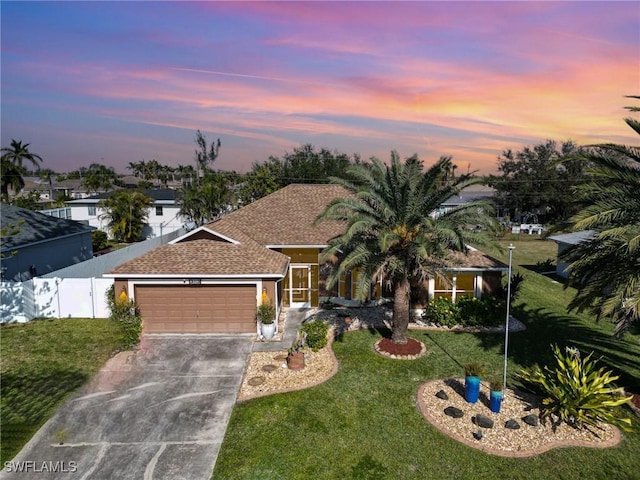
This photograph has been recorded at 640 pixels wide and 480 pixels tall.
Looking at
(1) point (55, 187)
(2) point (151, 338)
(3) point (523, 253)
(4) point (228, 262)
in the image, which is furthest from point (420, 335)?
(1) point (55, 187)

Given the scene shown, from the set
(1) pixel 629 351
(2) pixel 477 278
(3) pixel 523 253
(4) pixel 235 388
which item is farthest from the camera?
(3) pixel 523 253

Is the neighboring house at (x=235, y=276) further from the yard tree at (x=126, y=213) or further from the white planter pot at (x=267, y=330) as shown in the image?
the yard tree at (x=126, y=213)

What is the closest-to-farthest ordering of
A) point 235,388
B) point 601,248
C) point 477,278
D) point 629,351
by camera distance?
1. point 601,248
2. point 235,388
3. point 629,351
4. point 477,278

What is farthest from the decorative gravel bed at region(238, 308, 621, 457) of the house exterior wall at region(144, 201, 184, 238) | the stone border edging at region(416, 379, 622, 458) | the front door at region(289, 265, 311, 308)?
the house exterior wall at region(144, 201, 184, 238)

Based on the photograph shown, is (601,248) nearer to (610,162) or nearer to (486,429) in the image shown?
(610,162)

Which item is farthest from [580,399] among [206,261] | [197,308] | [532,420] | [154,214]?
[154,214]

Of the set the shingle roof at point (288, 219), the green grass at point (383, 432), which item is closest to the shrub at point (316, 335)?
the green grass at point (383, 432)

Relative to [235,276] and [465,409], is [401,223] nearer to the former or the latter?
[465,409]
